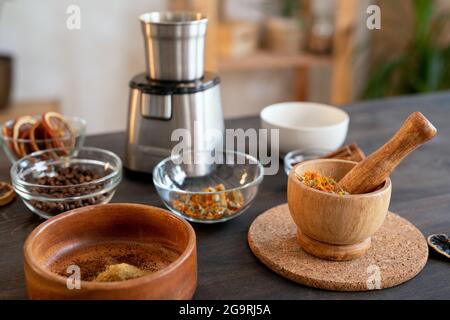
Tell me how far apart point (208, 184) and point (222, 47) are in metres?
1.57

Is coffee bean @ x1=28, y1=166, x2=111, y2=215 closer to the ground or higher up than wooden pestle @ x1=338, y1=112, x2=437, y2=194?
closer to the ground

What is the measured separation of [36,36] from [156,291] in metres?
2.03

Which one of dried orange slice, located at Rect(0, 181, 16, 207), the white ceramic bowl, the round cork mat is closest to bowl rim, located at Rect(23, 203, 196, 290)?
the round cork mat

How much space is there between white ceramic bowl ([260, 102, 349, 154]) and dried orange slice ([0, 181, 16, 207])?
1.80 ft

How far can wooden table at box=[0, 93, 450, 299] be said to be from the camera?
819mm

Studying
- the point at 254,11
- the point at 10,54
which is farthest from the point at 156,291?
the point at 254,11

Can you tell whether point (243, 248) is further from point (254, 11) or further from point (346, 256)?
point (254, 11)

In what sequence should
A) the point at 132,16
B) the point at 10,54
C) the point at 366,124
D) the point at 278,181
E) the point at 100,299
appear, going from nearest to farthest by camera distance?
1. the point at 100,299
2. the point at 278,181
3. the point at 366,124
4. the point at 10,54
5. the point at 132,16

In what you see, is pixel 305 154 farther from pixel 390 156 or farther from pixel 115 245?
pixel 115 245

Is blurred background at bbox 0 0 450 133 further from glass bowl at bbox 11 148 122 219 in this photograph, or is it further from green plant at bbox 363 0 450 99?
glass bowl at bbox 11 148 122 219

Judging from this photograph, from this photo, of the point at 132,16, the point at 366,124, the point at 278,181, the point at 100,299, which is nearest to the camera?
the point at 100,299

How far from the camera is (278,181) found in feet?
3.92

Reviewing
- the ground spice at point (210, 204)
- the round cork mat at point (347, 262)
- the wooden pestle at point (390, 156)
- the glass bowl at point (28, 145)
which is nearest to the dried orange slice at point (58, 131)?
the glass bowl at point (28, 145)

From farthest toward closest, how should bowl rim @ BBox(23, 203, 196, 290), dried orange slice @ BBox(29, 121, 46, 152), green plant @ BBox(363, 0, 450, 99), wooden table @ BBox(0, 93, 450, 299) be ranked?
green plant @ BBox(363, 0, 450, 99), dried orange slice @ BBox(29, 121, 46, 152), wooden table @ BBox(0, 93, 450, 299), bowl rim @ BBox(23, 203, 196, 290)
